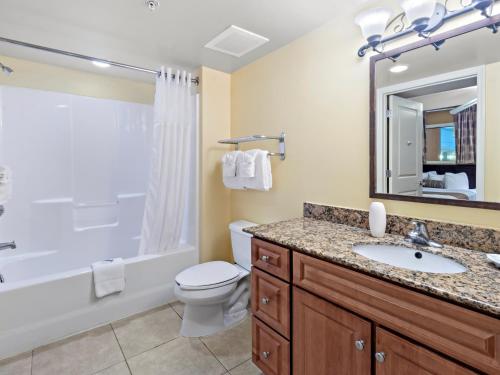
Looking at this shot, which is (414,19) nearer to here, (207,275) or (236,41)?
(236,41)

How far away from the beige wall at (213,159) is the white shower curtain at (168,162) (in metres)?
0.16

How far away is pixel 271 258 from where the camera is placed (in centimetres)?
132

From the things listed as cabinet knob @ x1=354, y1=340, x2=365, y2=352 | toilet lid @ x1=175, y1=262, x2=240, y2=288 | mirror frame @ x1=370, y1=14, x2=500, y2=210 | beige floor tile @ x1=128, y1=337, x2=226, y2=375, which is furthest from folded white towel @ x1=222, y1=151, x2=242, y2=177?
cabinet knob @ x1=354, y1=340, x2=365, y2=352

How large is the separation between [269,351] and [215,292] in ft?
1.88

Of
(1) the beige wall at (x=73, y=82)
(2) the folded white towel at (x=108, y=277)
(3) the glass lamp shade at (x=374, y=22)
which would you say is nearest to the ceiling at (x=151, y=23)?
(1) the beige wall at (x=73, y=82)

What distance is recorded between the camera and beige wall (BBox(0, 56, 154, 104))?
88.0 inches

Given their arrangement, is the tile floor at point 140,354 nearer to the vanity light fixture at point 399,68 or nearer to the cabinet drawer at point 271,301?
the cabinet drawer at point 271,301

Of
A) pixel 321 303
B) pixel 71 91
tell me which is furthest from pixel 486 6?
pixel 71 91

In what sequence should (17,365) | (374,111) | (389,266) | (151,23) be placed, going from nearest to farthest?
(389,266)
(374,111)
(17,365)
(151,23)

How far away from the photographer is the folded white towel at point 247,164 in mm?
1998

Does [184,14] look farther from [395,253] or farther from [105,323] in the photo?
[105,323]

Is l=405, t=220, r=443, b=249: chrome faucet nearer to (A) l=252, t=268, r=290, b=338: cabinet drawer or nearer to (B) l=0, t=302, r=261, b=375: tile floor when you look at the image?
(A) l=252, t=268, r=290, b=338: cabinet drawer

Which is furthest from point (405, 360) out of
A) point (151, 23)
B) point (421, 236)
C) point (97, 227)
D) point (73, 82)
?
point (73, 82)

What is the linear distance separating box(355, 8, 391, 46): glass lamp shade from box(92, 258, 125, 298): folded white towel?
2150 mm
